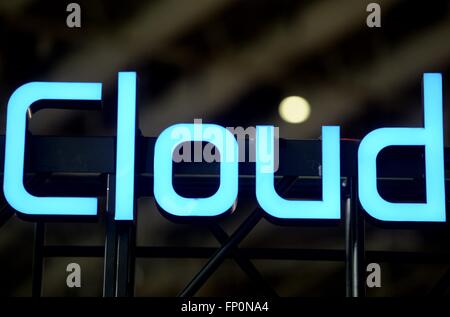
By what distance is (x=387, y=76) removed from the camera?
29.7 ft

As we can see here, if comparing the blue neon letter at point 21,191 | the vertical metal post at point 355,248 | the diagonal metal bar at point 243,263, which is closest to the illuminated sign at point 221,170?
the blue neon letter at point 21,191

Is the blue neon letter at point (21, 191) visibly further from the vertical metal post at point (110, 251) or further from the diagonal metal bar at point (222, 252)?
the diagonal metal bar at point (222, 252)

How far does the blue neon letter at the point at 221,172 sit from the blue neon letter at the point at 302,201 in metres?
A: 0.21

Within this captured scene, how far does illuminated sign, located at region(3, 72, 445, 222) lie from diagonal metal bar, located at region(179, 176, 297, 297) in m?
Result: 0.25

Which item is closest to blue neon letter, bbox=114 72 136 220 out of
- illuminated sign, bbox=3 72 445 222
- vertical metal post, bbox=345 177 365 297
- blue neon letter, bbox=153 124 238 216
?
illuminated sign, bbox=3 72 445 222

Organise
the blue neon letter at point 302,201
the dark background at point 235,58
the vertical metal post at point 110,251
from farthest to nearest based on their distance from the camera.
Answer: the dark background at point 235,58 < the blue neon letter at point 302,201 < the vertical metal post at point 110,251

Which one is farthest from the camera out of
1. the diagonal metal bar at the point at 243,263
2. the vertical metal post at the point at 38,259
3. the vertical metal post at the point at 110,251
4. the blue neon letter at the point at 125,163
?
the vertical metal post at the point at 38,259

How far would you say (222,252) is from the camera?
552cm

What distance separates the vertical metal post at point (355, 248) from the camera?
5.34m

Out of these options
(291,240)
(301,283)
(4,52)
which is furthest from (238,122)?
(4,52)

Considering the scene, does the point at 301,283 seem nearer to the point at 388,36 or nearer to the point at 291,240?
the point at 291,240

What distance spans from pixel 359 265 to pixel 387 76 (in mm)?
4291

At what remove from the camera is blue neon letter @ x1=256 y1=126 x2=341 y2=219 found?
5.41m

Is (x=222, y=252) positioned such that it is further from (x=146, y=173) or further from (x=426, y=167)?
(x=426, y=167)
